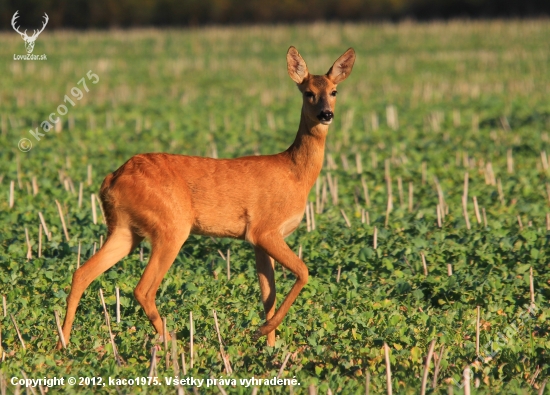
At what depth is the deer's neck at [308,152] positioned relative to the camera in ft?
24.0

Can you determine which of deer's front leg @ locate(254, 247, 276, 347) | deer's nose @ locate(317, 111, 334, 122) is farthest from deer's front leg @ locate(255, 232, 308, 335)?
deer's nose @ locate(317, 111, 334, 122)

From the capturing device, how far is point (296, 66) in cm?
749

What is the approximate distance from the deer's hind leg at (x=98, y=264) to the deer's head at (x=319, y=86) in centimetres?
175

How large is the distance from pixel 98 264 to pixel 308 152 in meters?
1.98

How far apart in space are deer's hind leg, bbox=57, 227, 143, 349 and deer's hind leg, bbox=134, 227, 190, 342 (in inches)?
12.0

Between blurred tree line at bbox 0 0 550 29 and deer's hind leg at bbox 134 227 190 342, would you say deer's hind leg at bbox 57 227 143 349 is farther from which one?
blurred tree line at bbox 0 0 550 29

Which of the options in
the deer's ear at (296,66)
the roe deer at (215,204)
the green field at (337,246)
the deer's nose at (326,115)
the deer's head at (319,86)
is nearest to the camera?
the green field at (337,246)

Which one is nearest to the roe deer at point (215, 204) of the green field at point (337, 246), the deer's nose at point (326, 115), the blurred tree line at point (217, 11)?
the deer's nose at point (326, 115)

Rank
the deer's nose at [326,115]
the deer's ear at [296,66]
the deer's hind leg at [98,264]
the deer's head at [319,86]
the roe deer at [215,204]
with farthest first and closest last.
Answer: the deer's ear at [296,66] < the deer's head at [319,86] < the deer's nose at [326,115] < the roe deer at [215,204] < the deer's hind leg at [98,264]

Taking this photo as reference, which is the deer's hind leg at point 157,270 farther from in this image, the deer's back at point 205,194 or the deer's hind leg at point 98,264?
the deer's hind leg at point 98,264

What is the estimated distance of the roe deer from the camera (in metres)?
6.71

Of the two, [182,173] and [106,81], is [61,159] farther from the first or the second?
[106,81]

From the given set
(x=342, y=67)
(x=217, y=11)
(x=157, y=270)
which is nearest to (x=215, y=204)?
(x=157, y=270)

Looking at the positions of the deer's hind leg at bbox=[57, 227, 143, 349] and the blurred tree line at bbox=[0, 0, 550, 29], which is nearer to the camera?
the deer's hind leg at bbox=[57, 227, 143, 349]
